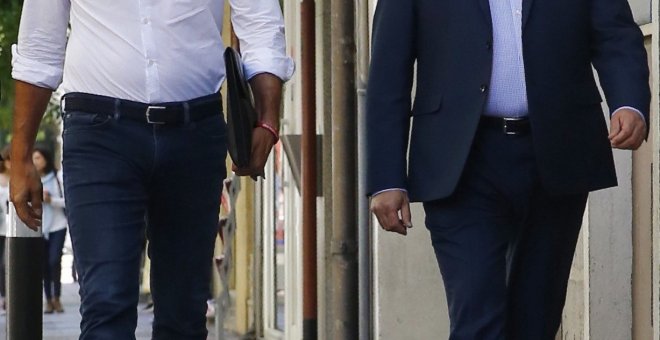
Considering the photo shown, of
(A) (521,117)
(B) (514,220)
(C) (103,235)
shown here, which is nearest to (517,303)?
(B) (514,220)

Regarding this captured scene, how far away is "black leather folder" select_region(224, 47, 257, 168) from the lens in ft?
14.4

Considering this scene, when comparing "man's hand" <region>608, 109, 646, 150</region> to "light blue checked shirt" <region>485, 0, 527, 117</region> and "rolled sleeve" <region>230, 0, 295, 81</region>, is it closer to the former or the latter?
"light blue checked shirt" <region>485, 0, 527, 117</region>

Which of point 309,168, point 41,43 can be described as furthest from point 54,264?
point 41,43

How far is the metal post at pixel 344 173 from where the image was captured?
862cm

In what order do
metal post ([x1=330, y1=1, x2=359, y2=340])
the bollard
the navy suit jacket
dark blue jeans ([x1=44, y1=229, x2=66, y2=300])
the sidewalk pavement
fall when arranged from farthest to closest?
dark blue jeans ([x1=44, y1=229, x2=66, y2=300]) < the sidewalk pavement < metal post ([x1=330, y1=1, x2=359, y2=340]) < the bollard < the navy suit jacket

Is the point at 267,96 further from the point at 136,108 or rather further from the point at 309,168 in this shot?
the point at 309,168

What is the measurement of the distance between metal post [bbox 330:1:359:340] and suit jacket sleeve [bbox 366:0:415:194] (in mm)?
3928

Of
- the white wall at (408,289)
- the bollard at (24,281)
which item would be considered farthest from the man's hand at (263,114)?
the white wall at (408,289)

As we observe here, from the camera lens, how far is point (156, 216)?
4527 mm

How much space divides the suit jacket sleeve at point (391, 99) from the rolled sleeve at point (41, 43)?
2.82ft

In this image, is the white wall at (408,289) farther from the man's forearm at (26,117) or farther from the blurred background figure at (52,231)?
the blurred background figure at (52,231)

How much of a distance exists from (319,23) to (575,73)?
522 centimetres

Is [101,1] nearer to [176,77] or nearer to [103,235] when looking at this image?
[176,77]

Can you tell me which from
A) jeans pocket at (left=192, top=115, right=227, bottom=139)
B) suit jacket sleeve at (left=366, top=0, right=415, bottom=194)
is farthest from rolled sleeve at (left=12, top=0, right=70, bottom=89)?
suit jacket sleeve at (left=366, top=0, right=415, bottom=194)
